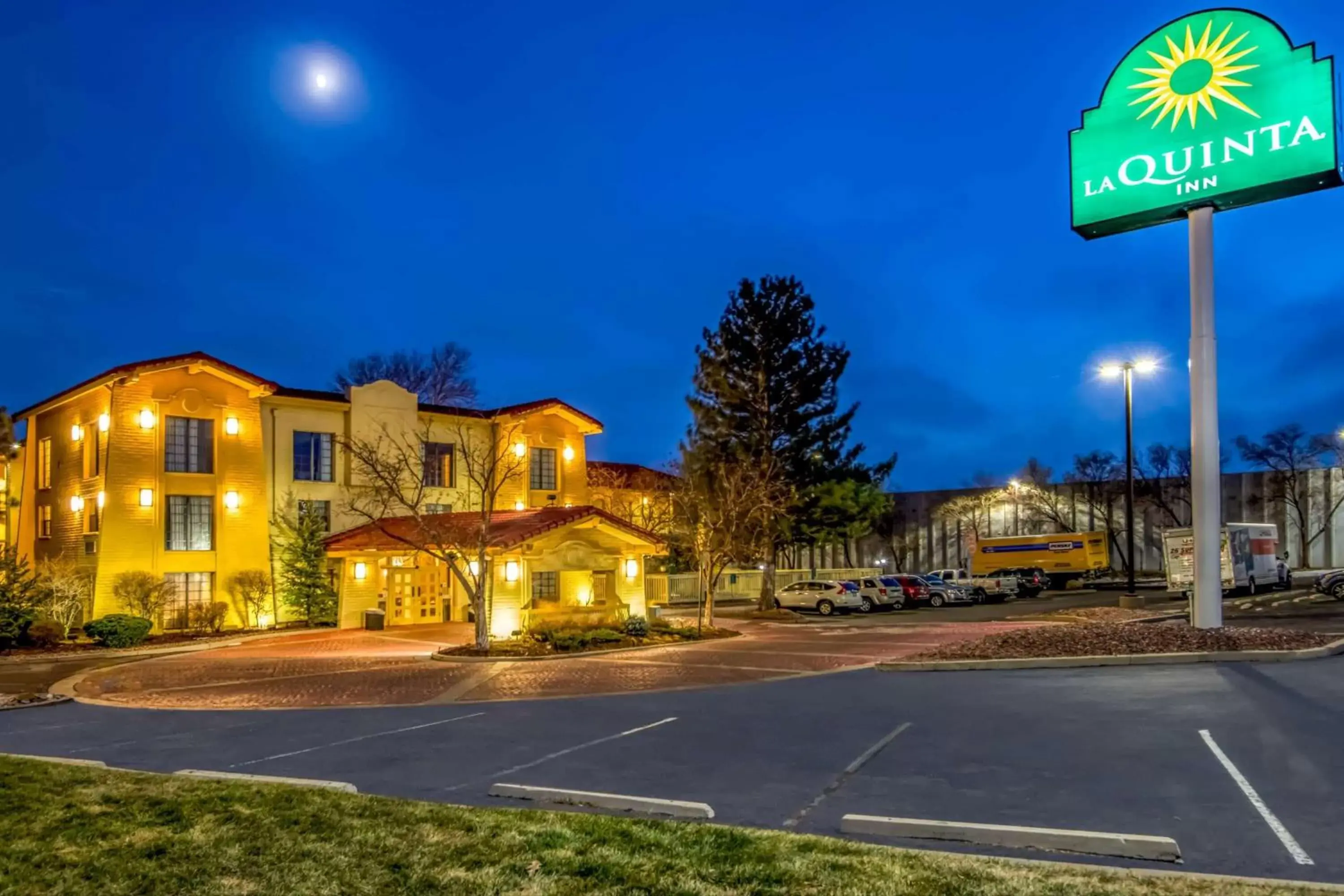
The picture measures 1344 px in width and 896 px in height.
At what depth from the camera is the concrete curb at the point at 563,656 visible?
849 inches

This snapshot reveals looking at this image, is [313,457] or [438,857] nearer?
[438,857]

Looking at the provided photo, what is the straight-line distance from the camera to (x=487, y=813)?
737cm

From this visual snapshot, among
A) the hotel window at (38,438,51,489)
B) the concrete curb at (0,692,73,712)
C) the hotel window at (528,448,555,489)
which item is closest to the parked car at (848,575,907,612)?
the hotel window at (528,448,555,489)

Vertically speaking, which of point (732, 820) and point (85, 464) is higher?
point (85, 464)

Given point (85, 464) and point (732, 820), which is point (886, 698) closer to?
point (732, 820)

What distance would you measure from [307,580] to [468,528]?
8395mm

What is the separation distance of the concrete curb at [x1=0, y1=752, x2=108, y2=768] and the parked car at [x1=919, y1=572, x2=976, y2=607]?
36.7m

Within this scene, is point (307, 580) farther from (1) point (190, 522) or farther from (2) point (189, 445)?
(2) point (189, 445)

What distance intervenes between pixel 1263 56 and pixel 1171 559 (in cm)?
1326

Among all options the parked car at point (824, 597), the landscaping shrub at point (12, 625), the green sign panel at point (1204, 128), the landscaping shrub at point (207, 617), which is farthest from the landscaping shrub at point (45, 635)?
the green sign panel at point (1204, 128)

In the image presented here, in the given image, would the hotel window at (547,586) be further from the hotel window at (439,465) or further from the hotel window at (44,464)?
the hotel window at (44,464)

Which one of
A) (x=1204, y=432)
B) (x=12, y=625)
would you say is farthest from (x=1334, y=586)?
(x=12, y=625)

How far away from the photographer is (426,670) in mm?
20203

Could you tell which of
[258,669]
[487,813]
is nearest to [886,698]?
[487,813]
